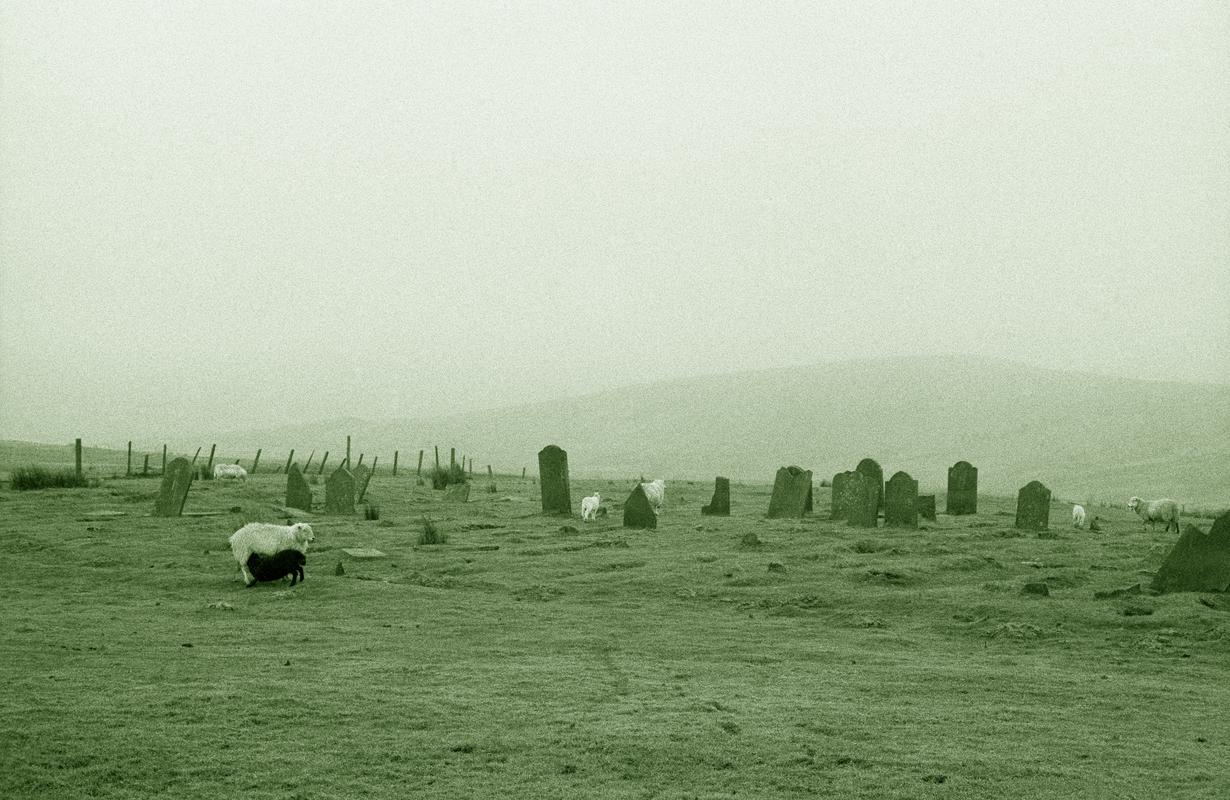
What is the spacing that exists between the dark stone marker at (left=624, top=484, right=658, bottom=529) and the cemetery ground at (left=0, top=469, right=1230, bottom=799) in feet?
8.74

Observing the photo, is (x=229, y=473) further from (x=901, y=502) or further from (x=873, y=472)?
(x=901, y=502)

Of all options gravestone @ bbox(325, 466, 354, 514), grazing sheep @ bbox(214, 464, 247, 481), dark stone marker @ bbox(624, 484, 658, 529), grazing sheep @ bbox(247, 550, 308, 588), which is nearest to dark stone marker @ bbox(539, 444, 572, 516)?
dark stone marker @ bbox(624, 484, 658, 529)

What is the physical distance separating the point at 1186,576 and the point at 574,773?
9770mm

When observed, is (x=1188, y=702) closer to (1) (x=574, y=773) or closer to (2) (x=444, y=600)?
(1) (x=574, y=773)

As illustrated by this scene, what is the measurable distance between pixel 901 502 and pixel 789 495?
3230 millimetres

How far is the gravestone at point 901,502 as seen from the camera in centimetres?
2167

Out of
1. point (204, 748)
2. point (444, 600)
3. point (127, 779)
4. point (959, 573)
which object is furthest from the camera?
point (959, 573)

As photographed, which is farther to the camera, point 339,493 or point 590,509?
point 339,493

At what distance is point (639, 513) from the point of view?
70.9 feet

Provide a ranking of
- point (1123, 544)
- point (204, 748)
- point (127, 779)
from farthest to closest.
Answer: point (1123, 544) < point (204, 748) < point (127, 779)

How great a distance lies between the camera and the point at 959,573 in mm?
15578

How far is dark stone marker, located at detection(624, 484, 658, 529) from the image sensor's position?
A: 21594mm

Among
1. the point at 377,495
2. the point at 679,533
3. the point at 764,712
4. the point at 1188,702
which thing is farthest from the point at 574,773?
the point at 377,495

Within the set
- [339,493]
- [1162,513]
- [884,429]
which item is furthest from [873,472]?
[884,429]
